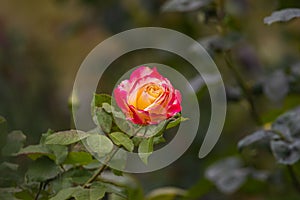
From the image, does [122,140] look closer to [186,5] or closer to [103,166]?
[103,166]

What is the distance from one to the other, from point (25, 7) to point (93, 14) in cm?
57

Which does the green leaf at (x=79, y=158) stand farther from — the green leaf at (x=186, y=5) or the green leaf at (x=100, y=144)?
the green leaf at (x=186, y=5)

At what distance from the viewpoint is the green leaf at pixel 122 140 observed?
643 mm

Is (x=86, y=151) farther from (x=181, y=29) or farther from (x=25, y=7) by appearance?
(x=25, y=7)

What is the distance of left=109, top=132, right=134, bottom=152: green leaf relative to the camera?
643 millimetres

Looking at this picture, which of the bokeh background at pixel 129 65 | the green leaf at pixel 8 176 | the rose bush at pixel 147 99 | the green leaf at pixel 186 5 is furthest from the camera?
the bokeh background at pixel 129 65

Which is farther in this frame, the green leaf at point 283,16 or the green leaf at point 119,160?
A: the green leaf at point 283,16

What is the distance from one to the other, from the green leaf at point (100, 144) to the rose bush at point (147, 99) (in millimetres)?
36

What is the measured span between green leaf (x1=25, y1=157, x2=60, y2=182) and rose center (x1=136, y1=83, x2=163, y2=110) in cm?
15

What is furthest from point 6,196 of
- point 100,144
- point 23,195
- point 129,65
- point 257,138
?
point 129,65

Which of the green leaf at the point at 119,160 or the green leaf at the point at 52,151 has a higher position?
the green leaf at the point at 52,151

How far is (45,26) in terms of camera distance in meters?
2.36

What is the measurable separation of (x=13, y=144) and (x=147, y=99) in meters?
0.20

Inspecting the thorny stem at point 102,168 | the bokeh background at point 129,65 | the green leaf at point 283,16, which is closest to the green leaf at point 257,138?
the green leaf at point 283,16
